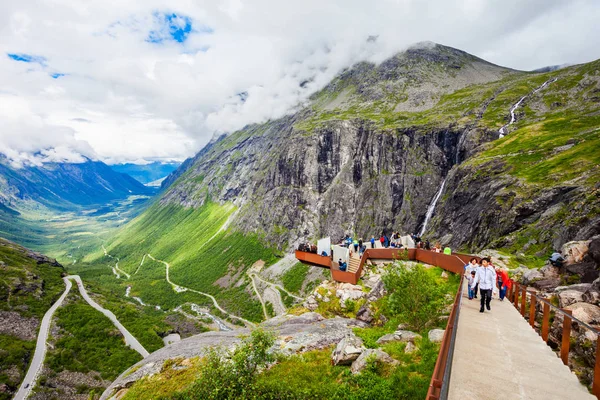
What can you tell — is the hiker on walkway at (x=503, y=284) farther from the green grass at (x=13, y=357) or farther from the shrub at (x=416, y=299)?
the green grass at (x=13, y=357)

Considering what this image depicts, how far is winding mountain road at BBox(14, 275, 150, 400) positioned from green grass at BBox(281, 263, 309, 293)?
5769 centimetres

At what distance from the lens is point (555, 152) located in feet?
227

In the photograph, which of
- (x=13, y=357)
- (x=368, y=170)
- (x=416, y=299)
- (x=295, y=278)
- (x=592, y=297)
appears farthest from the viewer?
(x=368, y=170)

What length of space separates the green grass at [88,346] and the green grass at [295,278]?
60.0m

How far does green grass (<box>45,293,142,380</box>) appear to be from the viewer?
Result: 290 feet

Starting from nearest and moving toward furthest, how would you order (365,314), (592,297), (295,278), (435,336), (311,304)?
(592,297) → (435,336) → (365,314) → (311,304) → (295,278)

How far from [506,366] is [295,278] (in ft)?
421

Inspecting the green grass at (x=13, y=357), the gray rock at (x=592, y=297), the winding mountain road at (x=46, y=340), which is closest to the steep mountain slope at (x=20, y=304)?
the green grass at (x=13, y=357)

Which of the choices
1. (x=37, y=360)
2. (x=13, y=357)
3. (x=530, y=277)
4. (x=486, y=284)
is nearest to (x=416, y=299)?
(x=486, y=284)

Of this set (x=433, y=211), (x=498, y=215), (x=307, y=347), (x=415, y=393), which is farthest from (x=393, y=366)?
(x=433, y=211)

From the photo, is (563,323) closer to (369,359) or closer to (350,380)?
(369,359)

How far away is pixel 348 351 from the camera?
18.1 metres

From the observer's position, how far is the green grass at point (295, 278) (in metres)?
130

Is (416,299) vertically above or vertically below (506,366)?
above
